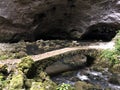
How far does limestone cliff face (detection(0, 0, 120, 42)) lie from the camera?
55.8 ft

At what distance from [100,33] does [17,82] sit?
1067 cm

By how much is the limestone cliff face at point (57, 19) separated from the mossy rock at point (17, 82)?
714cm

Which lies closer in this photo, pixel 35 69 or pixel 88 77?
pixel 35 69

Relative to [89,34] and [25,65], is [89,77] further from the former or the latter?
[89,34]

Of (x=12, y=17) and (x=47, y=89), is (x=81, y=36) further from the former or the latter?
(x=47, y=89)

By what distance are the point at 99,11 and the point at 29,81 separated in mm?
9001

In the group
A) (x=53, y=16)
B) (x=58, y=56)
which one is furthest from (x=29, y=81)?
(x=53, y=16)

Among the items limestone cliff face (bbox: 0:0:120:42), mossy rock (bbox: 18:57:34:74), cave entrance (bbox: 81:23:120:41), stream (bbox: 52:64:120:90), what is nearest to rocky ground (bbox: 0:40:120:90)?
mossy rock (bbox: 18:57:34:74)

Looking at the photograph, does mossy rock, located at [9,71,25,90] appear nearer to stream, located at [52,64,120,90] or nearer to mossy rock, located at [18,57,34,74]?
mossy rock, located at [18,57,34,74]

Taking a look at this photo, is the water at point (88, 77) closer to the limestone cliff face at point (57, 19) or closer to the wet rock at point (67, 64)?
the wet rock at point (67, 64)

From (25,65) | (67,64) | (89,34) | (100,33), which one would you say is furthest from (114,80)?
(100,33)

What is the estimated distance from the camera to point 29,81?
34.1ft

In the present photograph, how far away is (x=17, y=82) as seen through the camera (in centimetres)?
971

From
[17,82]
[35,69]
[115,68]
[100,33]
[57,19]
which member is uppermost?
[17,82]
